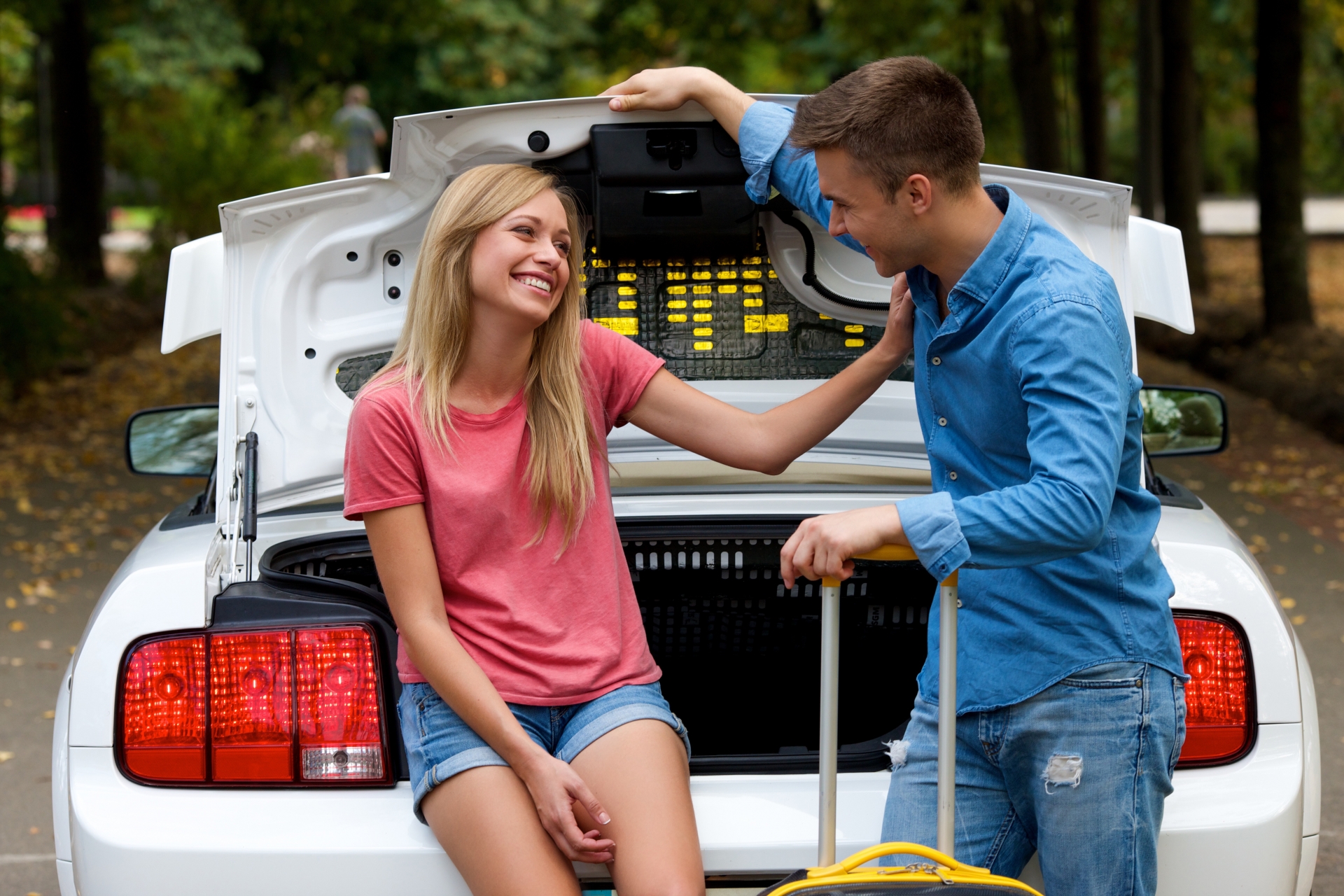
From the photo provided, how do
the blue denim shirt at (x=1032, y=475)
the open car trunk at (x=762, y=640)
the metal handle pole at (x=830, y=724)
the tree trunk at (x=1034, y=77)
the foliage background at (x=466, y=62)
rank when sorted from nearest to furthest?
the blue denim shirt at (x=1032, y=475) < the metal handle pole at (x=830, y=724) < the open car trunk at (x=762, y=640) < the tree trunk at (x=1034, y=77) < the foliage background at (x=466, y=62)

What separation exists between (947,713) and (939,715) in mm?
28

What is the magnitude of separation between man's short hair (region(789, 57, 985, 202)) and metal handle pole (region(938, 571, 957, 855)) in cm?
55

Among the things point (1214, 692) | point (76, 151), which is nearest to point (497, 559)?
point (1214, 692)

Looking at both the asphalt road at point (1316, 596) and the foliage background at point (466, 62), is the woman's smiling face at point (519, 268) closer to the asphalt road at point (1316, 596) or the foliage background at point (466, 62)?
the asphalt road at point (1316, 596)

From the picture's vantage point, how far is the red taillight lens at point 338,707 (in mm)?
2119

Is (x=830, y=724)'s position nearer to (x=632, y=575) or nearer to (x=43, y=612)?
(x=632, y=575)

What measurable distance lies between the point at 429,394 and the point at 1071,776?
112 cm

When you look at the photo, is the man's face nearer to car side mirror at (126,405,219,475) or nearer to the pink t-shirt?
the pink t-shirt

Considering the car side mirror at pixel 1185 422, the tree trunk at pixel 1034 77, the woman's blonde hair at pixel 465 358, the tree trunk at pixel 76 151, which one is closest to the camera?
the woman's blonde hair at pixel 465 358

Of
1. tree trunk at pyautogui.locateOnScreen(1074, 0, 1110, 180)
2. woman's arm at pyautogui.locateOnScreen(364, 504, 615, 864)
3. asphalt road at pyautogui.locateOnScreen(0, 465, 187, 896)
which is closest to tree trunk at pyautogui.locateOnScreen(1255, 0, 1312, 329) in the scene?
tree trunk at pyautogui.locateOnScreen(1074, 0, 1110, 180)

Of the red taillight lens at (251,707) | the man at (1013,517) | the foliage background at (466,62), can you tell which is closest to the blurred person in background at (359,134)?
the foliage background at (466,62)

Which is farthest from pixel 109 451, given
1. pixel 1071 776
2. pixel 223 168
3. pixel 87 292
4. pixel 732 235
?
pixel 223 168

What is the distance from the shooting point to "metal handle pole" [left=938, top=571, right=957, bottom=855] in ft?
6.10

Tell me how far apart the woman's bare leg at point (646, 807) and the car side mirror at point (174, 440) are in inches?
62.4
